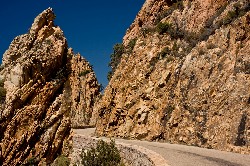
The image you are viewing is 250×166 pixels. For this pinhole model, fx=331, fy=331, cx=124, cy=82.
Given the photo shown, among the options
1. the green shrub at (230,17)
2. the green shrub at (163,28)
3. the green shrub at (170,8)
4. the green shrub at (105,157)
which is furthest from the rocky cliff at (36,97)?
the green shrub at (230,17)

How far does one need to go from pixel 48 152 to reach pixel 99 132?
26.3ft

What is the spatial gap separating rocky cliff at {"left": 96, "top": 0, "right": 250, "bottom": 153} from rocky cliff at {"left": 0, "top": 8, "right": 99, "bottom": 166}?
300 inches

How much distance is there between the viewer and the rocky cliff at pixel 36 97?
36750 millimetres

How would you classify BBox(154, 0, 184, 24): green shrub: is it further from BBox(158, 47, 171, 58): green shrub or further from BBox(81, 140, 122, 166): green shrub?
BBox(81, 140, 122, 166): green shrub

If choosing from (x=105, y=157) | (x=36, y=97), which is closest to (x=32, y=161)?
(x=36, y=97)

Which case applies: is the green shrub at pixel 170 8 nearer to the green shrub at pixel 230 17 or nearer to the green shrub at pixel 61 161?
the green shrub at pixel 230 17

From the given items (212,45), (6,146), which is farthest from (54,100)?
(212,45)

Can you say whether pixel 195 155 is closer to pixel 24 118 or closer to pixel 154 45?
pixel 154 45

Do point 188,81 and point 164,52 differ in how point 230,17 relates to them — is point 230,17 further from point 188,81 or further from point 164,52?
point 164,52

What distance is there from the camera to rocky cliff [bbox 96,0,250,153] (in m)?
21.2

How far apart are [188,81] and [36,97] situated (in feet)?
69.1

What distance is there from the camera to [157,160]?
48.1 ft

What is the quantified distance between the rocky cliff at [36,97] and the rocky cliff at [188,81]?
761 centimetres

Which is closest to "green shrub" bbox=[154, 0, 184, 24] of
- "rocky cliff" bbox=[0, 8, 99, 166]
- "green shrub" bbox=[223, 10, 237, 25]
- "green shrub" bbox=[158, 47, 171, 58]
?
"green shrub" bbox=[158, 47, 171, 58]
